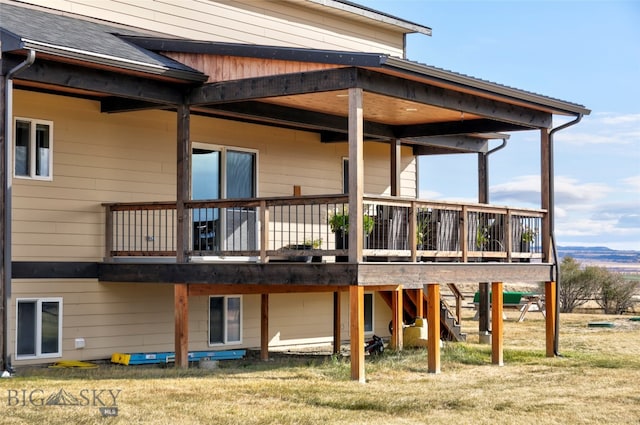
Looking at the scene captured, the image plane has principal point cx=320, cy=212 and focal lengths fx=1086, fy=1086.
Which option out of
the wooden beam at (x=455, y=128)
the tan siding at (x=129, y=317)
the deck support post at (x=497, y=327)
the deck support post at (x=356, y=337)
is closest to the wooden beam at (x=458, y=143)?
the wooden beam at (x=455, y=128)

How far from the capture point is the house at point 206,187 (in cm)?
1480

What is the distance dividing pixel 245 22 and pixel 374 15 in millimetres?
3466

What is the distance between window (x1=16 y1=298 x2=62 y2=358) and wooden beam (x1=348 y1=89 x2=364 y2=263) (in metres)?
4.98

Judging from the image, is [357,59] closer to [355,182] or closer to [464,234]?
[355,182]

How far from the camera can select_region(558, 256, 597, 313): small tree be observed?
36.2 meters

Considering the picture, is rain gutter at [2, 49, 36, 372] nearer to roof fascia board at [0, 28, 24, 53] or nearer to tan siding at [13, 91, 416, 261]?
roof fascia board at [0, 28, 24, 53]

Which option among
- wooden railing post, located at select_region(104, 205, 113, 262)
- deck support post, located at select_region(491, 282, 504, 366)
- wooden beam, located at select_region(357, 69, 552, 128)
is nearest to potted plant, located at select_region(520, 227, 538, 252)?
deck support post, located at select_region(491, 282, 504, 366)

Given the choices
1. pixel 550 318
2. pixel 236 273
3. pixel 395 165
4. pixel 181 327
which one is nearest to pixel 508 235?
pixel 550 318

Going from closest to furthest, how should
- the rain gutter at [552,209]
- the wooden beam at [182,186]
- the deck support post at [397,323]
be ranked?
the wooden beam at [182,186], the rain gutter at [552,209], the deck support post at [397,323]

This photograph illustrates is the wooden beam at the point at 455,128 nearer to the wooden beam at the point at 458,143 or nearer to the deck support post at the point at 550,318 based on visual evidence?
the wooden beam at the point at 458,143

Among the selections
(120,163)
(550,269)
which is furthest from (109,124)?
(550,269)

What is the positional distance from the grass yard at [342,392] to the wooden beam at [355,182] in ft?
5.95

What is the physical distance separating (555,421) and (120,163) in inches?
340

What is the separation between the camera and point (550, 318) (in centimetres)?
1906
